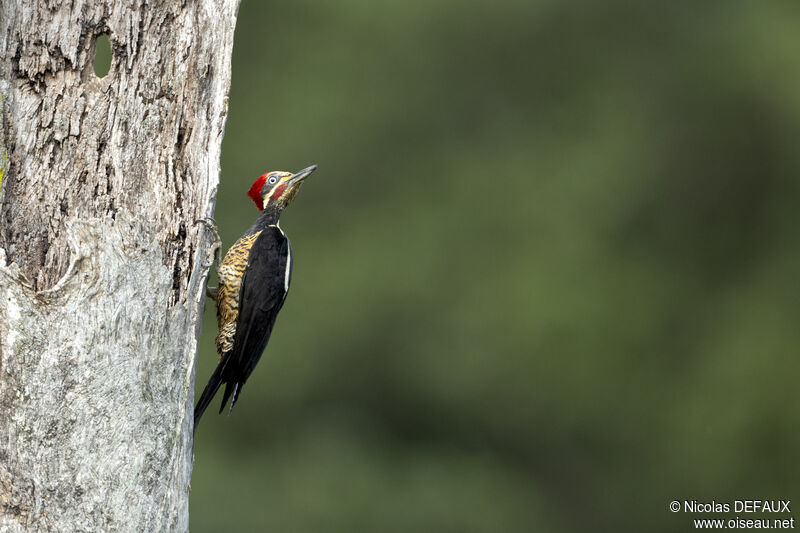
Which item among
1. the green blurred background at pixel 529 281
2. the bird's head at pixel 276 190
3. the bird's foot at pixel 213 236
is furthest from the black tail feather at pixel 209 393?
the green blurred background at pixel 529 281

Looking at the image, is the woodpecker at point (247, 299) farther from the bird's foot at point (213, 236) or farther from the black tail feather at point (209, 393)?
the bird's foot at point (213, 236)

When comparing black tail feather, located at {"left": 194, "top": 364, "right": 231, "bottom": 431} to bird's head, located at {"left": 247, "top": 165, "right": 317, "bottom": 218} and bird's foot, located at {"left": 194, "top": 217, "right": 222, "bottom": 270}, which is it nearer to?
bird's foot, located at {"left": 194, "top": 217, "right": 222, "bottom": 270}

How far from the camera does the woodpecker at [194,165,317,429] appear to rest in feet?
15.6

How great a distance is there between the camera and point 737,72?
13.6 meters

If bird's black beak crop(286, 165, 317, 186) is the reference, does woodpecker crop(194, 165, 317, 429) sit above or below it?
below

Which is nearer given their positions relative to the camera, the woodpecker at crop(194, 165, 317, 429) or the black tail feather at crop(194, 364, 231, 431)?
the black tail feather at crop(194, 364, 231, 431)

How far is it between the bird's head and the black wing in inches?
10.4

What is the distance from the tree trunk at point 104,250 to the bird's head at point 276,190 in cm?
166

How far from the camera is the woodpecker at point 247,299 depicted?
4.76 meters

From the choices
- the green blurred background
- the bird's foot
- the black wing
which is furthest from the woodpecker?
the green blurred background

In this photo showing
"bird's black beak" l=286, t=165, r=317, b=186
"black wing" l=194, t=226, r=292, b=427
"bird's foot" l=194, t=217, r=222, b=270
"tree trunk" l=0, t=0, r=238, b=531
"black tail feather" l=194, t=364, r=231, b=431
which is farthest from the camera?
"bird's black beak" l=286, t=165, r=317, b=186

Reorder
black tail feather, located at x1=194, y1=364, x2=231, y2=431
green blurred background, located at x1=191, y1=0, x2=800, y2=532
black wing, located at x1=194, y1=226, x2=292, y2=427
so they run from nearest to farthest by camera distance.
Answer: black tail feather, located at x1=194, y1=364, x2=231, y2=431
black wing, located at x1=194, y1=226, x2=292, y2=427
green blurred background, located at x1=191, y1=0, x2=800, y2=532

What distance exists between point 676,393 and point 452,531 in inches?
125

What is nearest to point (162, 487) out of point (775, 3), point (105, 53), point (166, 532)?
point (166, 532)
